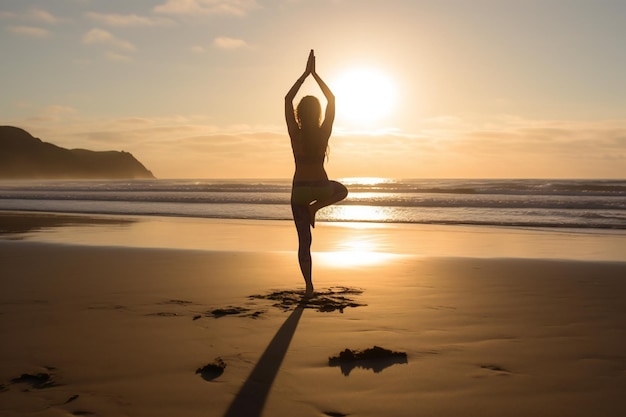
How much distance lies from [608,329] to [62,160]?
194323 mm

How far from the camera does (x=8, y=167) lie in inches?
6585

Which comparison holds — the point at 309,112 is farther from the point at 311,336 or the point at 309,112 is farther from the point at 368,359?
the point at 368,359

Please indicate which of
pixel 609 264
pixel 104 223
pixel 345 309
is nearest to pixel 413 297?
pixel 345 309

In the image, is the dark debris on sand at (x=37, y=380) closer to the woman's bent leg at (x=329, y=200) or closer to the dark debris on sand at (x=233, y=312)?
the dark debris on sand at (x=233, y=312)

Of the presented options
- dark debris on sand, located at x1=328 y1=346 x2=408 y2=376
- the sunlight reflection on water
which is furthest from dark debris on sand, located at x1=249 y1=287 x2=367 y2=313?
the sunlight reflection on water

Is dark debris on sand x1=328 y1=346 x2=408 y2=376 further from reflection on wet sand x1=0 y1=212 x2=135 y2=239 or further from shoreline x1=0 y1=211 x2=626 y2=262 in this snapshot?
reflection on wet sand x1=0 y1=212 x2=135 y2=239

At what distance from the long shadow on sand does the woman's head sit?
81.9 inches

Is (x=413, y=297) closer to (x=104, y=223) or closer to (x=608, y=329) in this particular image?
(x=608, y=329)

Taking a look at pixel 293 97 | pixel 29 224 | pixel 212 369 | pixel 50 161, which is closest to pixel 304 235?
pixel 293 97

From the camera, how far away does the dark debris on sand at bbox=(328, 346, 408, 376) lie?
379 centimetres

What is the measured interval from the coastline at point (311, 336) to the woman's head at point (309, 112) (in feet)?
6.07

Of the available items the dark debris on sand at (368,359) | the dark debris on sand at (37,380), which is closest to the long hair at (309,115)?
the dark debris on sand at (368,359)

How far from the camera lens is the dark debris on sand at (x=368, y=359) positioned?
3.79 m

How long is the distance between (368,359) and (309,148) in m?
2.57
